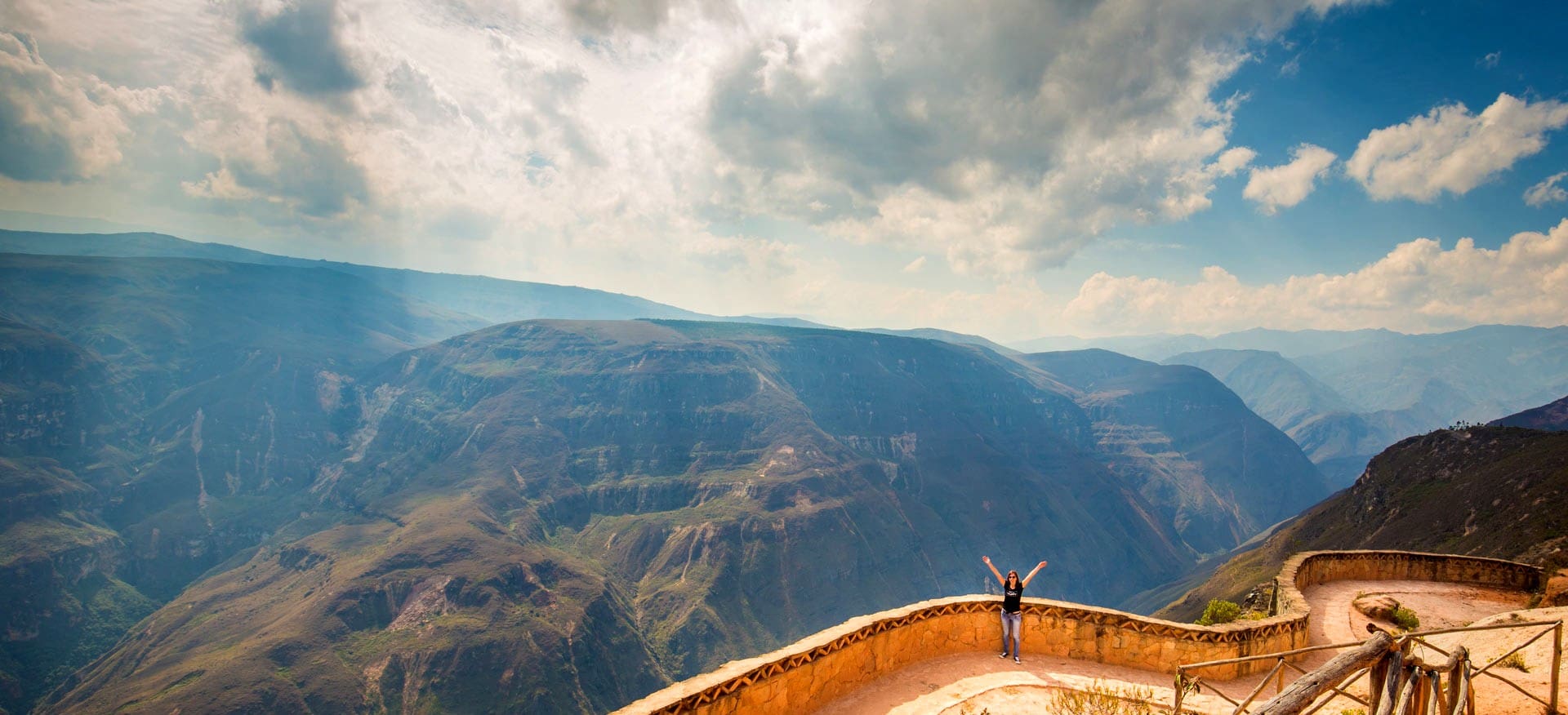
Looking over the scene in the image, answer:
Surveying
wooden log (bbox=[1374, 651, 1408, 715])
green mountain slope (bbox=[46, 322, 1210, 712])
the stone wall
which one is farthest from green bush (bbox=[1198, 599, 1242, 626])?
green mountain slope (bbox=[46, 322, 1210, 712])

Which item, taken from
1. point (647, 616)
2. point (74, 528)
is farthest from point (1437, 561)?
point (74, 528)

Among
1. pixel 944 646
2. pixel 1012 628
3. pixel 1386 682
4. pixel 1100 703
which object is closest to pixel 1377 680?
pixel 1386 682

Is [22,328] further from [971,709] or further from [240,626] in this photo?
[971,709]

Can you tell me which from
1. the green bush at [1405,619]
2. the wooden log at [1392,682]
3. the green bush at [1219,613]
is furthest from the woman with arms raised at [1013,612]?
the green bush at [1219,613]

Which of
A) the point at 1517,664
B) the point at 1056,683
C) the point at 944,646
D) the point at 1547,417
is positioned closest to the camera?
the point at 1517,664

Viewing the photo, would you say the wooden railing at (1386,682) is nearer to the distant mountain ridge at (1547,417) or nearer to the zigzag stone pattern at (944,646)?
the zigzag stone pattern at (944,646)

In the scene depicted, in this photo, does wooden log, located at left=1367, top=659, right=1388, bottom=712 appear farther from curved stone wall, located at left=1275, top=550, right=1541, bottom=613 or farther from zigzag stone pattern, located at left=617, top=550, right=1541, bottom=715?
curved stone wall, located at left=1275, top=550, right=1541, bottom=613

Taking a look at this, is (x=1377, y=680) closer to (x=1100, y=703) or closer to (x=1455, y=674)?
(x=1455, y=674)
